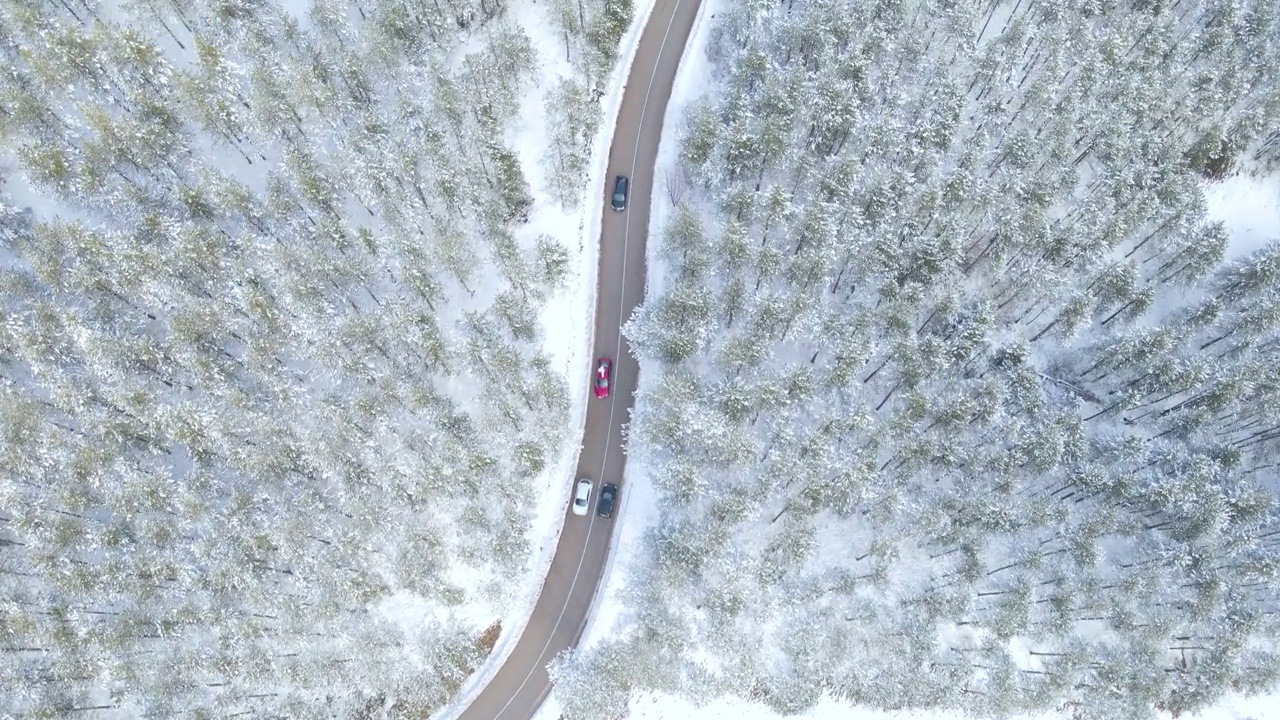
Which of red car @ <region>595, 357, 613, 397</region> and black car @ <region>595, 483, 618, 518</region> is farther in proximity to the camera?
red car @ <region>595, 357, 613, 397</region>

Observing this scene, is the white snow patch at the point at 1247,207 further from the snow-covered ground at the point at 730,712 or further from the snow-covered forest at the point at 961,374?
the snow-covered ground at the point at 730,712

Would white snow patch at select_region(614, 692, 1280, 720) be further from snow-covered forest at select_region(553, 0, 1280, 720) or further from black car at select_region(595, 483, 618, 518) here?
black car at select_region(595, 483, 618, 518)

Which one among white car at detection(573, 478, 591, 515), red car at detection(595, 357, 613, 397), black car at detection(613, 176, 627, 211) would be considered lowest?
white car at detection(573, 478, 591, 515)

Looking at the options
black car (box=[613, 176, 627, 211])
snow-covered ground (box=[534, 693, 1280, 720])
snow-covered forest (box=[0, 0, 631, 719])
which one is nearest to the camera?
snow-covered forest (box=[0, 0, 631, 719])

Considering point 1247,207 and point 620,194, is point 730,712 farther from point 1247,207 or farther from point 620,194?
point 1247,207

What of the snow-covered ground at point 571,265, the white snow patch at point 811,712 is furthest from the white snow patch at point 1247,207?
the snow-covered ground at point 571,265

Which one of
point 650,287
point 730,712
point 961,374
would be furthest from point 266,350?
point 961,374

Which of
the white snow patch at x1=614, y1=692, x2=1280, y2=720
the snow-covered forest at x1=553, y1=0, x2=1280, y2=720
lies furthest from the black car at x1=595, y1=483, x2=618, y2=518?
the white snow patch at x1=614, y1=692, x2=1280, y2=720
